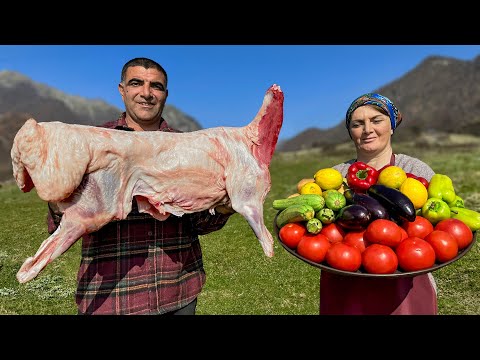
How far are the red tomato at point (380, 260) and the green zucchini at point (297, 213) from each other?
1.84ft

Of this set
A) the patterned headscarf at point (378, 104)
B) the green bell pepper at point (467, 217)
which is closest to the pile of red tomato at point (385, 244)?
the green bell pepper at point (467, 217)

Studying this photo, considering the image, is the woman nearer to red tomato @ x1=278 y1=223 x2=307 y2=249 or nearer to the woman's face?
the woman's face

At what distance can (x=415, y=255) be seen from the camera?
254 centimetres

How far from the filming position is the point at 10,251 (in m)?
7.48

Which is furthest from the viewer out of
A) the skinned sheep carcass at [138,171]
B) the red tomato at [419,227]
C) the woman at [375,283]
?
the woman at [375,283]

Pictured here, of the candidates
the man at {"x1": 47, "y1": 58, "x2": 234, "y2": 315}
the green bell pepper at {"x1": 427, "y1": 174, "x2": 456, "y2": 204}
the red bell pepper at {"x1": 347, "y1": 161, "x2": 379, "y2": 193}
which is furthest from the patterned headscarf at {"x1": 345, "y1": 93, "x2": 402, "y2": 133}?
the man at {"x1": 47, "y1": 58, "x2": 234, "y2": 315}

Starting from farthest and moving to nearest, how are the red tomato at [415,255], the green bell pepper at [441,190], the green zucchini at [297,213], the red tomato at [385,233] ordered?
the green bell pepper at [441,190], the green zucchini at [297,213], the red tomato at [385,233], the red tomato at [415,255]

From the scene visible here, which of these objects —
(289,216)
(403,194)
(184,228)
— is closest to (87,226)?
(184,228)

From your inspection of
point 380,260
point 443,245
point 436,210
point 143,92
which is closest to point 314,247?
point 380,260

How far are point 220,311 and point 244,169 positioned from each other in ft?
13.5

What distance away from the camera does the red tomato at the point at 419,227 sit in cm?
279

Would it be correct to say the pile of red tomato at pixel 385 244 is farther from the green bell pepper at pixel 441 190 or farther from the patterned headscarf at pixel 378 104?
the patterned headscarf at pixel 378 104

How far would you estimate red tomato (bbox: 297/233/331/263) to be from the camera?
108 inches

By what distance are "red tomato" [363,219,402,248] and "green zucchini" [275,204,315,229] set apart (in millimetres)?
509
